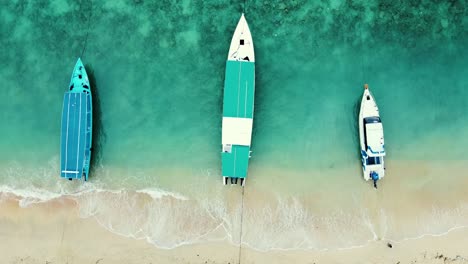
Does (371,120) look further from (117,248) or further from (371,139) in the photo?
(117,248)

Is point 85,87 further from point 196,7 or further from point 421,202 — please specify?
point 421,202

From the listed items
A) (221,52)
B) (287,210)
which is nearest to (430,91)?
(287,210)

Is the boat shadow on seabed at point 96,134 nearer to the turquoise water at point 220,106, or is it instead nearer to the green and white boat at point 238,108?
the turquoise water at point 220,106

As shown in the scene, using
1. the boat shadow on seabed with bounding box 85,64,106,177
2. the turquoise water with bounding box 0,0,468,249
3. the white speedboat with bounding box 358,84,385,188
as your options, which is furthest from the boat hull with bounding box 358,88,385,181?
the boat shadow on seabed with bounding box 85,64,106,177

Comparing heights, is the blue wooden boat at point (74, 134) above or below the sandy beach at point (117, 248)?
above

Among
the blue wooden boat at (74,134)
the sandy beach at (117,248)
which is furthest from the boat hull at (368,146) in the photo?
the blue wooden boat at (74,134)

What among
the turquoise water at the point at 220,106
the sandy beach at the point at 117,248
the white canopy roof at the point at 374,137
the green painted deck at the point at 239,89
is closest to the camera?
the green painted deck at the point at 239,89
